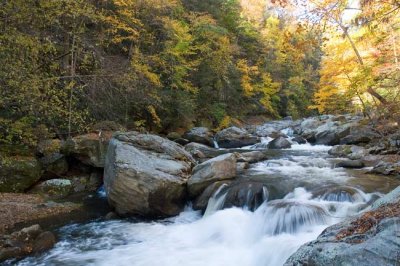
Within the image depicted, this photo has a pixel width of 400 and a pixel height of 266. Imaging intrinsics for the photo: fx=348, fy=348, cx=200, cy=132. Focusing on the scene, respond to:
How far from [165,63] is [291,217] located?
12.1m

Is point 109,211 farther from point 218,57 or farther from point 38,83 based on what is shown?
A: point 218,57

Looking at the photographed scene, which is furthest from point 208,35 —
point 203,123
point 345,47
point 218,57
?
point 345,47

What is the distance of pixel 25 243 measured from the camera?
650 cm

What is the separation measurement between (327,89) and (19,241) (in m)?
15.8

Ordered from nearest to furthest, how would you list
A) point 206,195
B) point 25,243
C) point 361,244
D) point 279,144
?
point 361,244
point 25,243
point 206,195
point 279,144

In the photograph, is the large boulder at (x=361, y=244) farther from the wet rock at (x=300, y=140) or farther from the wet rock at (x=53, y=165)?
the wet rock at (x=300, y=140)

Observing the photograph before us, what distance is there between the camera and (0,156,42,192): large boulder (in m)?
9.24

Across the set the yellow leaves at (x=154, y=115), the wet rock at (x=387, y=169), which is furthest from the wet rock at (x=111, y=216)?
the yellow leaves at (x=154, y=115)

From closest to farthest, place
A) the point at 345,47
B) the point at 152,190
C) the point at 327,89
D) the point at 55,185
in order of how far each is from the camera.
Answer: the point at 152,190 < the point at 55,185 < the point at 345,47 < the point at 327,89

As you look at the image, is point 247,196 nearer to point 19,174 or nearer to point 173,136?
point 19,174

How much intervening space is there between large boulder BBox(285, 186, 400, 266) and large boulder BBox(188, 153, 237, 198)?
5420 millimetres

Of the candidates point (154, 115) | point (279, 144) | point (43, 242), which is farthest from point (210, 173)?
point (279, 144)

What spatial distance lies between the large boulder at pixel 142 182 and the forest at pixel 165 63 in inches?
55.6

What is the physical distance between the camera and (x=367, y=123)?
15695mm
